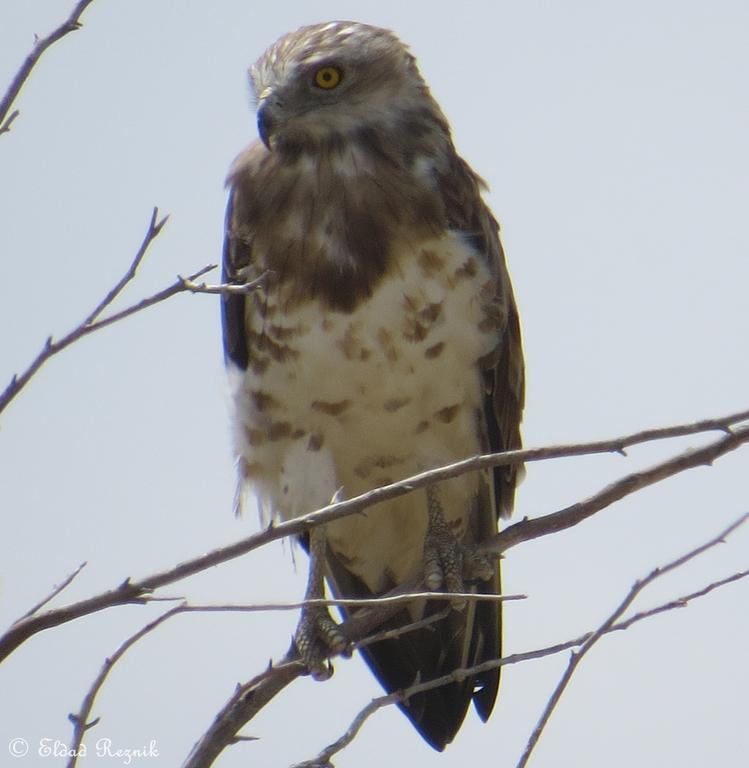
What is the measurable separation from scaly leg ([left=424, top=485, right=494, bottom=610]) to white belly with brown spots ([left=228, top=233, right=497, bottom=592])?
302 mm

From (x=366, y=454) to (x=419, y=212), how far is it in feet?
3.38

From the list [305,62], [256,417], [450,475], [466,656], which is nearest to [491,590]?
[466,656]

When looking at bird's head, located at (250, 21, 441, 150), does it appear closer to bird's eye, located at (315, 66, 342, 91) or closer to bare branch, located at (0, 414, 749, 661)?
bird's eye, located at (315, 66, 342, 91)

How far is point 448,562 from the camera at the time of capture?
628cm

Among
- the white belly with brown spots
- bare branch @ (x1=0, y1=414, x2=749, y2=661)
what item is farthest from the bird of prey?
bare branch @ (x1=0, y1=414, x2=749, y2=661)

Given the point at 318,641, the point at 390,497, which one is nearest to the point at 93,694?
the point at 390,497

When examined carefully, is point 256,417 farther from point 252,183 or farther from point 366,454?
point 252,183

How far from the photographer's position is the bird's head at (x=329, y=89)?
625 cm

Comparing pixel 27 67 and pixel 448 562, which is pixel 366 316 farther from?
pixel 27 67

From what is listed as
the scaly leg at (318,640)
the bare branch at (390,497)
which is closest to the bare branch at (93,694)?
the bare branch at (390,497)

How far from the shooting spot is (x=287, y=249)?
606cm

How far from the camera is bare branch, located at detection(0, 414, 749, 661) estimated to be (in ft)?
10.3

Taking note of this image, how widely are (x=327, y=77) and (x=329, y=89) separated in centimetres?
5

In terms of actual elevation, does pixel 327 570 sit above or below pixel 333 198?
below
